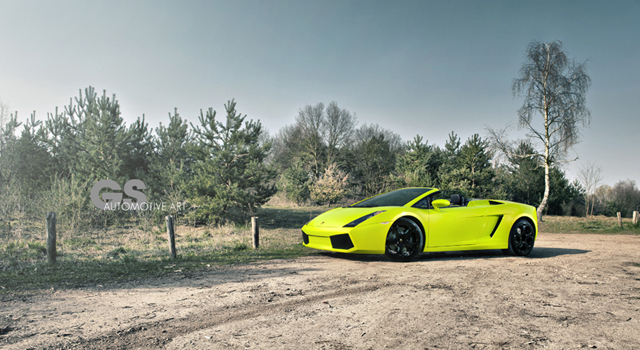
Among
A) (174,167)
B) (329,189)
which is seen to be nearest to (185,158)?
(174,167)

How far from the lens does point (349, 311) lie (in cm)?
355

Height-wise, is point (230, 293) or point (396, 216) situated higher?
point (396, 216)

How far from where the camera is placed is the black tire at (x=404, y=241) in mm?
6234

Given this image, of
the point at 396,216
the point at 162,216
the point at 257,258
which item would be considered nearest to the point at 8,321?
the point at 257,258

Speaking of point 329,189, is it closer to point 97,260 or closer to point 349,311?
point 97,260

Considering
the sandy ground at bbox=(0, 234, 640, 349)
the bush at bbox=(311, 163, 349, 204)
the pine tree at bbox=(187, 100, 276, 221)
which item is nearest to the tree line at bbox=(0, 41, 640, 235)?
the pine tree at bbox=(187, 100, 276, 221)

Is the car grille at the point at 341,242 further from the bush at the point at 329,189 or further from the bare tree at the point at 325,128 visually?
the bare tree at the point at 325,128

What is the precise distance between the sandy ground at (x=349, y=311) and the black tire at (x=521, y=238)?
1290 millimetres

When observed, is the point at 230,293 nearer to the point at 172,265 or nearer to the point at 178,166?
the point at 172,265

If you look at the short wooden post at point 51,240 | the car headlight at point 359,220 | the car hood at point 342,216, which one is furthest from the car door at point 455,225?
the short wooden post at point 51,240

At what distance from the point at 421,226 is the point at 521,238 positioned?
237 cm

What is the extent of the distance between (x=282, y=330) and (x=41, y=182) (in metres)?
23.0

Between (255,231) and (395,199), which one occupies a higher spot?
(395,199)

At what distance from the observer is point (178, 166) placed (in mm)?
21016
